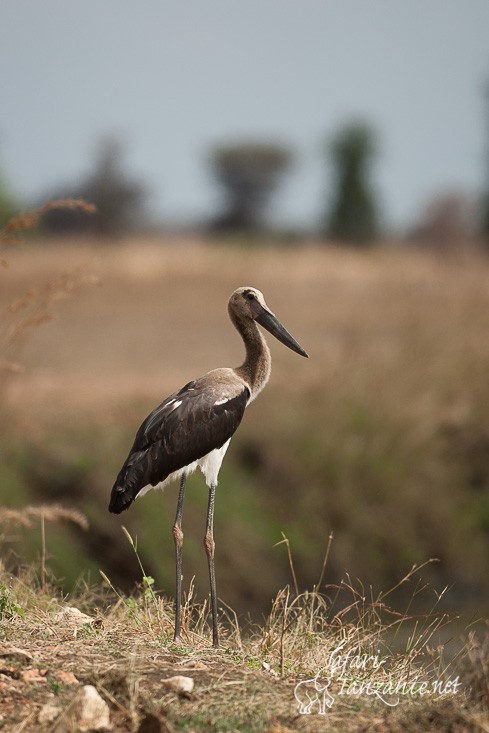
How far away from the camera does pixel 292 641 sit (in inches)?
253

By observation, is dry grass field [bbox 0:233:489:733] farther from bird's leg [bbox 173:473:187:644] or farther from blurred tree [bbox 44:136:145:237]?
blurred tree [bbox 44:136:145:237]

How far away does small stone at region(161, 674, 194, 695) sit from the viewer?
5.24 metres

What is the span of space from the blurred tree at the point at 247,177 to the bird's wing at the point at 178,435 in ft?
209

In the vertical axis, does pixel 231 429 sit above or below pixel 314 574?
above

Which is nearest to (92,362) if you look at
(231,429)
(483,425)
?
(483,425)

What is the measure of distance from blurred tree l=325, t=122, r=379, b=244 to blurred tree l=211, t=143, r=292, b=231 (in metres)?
7.88

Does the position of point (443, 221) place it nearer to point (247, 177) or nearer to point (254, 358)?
point (247, 177)

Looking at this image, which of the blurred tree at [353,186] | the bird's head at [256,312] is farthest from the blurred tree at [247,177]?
the bird's head at [256,312]

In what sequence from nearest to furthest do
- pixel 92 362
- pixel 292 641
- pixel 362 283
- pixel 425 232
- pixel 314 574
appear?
1. pixel 292 641
2. pixel 314 574
3. pixel 92 362
4. pixel 362 283
5. pixel 425 232

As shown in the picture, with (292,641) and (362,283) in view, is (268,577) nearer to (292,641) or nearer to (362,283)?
(292,641)

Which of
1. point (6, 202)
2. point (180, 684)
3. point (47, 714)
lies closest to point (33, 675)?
point (47, 714)

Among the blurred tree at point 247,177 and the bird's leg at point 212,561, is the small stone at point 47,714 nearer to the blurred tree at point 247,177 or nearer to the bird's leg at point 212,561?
the bird's leg at point 212,561

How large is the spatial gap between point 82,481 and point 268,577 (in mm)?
2134

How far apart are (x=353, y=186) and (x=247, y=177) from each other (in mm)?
11920
